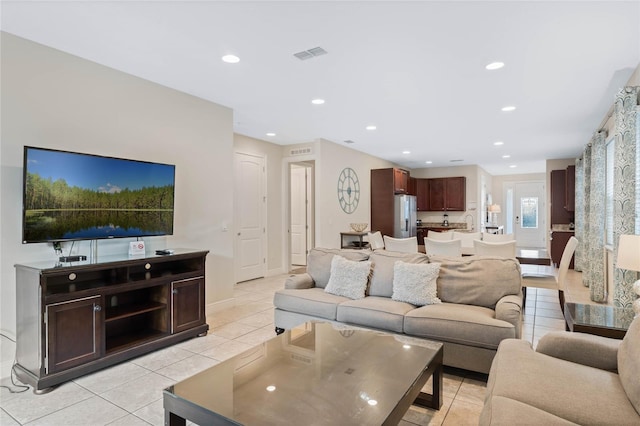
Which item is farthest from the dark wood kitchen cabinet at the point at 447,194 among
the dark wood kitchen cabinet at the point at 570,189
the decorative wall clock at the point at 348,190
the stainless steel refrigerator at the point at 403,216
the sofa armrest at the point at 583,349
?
the sofa armrest at the point at 583,349

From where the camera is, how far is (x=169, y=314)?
347cm

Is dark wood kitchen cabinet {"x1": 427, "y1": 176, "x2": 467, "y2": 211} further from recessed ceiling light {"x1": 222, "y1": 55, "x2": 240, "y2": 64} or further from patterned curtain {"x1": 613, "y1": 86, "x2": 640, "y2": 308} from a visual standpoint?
recessed ceiling light {"x1": 222, "y1": 55, "x2": 240, "y2": 64}

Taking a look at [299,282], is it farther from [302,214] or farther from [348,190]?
[302,214]

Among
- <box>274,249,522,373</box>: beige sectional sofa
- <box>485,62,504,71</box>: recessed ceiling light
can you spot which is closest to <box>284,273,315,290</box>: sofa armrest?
<box>274,249,522,373</box>: beige sectional sofa

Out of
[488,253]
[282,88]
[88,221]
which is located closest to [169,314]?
[88,221]

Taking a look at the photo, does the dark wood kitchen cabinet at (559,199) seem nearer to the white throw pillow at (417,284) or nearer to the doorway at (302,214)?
the doorway at (302,214)

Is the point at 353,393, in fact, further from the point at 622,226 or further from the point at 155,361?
the point at 622,226

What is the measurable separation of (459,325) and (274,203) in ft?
16.1

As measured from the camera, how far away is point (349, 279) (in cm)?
358

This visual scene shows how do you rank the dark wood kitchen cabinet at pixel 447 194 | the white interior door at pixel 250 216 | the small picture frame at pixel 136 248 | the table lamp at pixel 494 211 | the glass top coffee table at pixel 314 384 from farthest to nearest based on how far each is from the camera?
the table lamp at pixel 494 211, the dark wood kitchen cabinet at pixel 447 194, the white interior door at pixel 250 216, the small picture frame at pixel 136 248, the glass top coffee table at pixel 314 384

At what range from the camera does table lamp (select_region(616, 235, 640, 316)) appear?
8.32 ft

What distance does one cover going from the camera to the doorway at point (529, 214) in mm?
12781

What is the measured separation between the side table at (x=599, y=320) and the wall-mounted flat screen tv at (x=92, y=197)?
3.77m

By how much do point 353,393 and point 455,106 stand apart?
4.12 m
